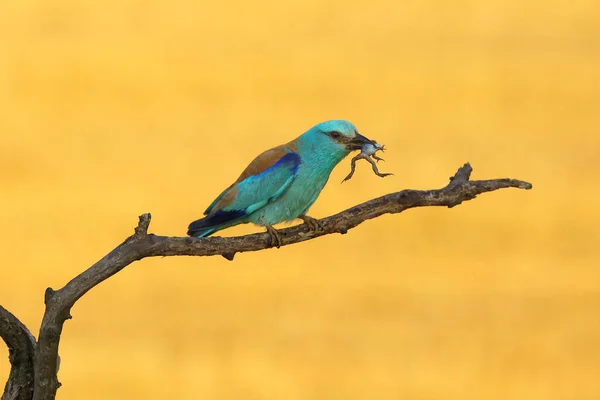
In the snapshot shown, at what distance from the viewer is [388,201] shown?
2.14 meters

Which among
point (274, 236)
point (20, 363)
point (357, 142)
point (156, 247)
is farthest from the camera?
point (357, 142)

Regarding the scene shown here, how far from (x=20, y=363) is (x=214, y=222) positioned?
24.4 inches

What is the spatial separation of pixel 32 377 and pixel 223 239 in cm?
52

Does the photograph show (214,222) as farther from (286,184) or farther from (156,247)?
(156,247)

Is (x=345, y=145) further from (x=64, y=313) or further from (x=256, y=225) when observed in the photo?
(x=64, y=313)

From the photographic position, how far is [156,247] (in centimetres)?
203

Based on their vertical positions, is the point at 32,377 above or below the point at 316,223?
below

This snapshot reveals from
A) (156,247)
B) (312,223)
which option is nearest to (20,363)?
(156,247)

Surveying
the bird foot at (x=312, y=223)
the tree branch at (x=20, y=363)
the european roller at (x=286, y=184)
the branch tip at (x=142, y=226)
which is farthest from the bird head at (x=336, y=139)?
the tree branch at (x=20, y=363)

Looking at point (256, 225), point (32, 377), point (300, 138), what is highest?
point (300, 138)

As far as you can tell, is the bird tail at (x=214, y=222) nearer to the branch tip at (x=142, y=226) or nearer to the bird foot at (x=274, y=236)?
the bird foot at (x=274, y=236)

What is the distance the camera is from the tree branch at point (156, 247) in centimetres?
203

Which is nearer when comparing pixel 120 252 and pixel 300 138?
pixel 120 252

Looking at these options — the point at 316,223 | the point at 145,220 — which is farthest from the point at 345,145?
the point at 145,220
